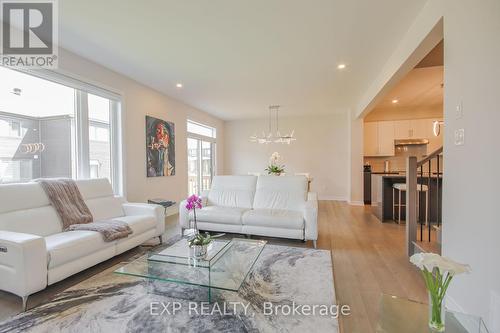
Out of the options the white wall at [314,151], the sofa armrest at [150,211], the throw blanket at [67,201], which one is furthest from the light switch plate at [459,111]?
the white wall at [314,151]

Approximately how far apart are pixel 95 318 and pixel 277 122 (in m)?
6.79

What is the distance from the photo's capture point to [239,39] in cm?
284

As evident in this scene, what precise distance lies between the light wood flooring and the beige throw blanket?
409mm

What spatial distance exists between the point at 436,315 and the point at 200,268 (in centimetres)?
158

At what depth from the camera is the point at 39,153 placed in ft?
9.89

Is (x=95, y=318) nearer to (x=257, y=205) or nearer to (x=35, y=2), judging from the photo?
(x=257, y=205)

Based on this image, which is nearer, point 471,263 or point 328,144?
point 471,263

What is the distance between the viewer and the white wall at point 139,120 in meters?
3.40

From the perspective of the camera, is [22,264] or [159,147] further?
[159,147]

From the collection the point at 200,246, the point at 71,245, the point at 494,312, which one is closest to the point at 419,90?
the point at 494,312

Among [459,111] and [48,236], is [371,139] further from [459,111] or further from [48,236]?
[48,236]

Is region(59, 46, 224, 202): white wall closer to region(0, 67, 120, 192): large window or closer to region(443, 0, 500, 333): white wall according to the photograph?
region(0, 67, 120, 192): large window

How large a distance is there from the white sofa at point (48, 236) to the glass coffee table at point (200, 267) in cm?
63

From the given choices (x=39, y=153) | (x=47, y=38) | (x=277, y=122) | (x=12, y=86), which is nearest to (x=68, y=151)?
(x=39, y=153)
